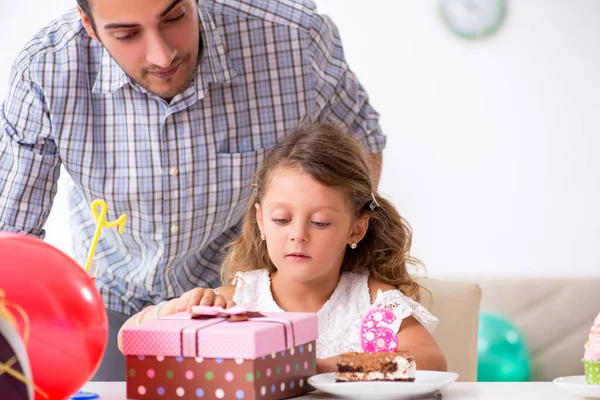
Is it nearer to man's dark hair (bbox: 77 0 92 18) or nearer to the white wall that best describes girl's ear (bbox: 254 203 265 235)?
man's dark hair (bbox: 77 0 92 18)

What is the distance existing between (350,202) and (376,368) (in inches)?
24.3

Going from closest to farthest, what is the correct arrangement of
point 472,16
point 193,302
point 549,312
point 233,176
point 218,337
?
point 218,337
point 193,302
point 233,176
point 549,312
point 472,16

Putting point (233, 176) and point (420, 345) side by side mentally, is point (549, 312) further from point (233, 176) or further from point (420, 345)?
point (420, 345)

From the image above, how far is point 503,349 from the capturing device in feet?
10.1

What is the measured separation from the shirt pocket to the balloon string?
1133 mm

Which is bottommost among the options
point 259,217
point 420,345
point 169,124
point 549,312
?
point 549,312

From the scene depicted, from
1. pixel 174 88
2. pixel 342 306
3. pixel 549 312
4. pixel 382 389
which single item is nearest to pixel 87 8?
pixel 174 88

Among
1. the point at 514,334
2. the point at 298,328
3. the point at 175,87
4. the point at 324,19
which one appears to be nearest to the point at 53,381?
the point at 298,328

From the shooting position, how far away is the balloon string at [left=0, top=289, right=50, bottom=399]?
32.5 inches

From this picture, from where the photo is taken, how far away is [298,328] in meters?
1.11

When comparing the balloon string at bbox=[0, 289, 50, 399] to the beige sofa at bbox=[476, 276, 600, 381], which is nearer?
the balloon string at bbox=[0, 289, 50, 399]

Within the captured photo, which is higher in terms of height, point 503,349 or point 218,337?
point 218,337

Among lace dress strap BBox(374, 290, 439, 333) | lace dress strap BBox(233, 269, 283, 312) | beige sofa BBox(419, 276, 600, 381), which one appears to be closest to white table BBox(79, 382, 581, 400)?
lace dress strap BBox(374, 290, 439, 333)

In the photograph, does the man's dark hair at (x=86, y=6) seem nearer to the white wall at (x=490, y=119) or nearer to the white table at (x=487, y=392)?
the white table at (x=487, y=392)
